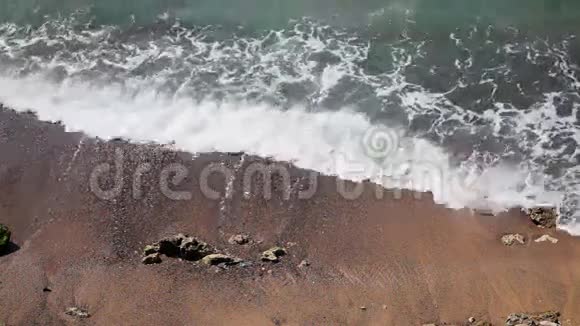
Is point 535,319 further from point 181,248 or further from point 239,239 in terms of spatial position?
point 181,248

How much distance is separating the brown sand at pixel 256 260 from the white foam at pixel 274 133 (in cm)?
57

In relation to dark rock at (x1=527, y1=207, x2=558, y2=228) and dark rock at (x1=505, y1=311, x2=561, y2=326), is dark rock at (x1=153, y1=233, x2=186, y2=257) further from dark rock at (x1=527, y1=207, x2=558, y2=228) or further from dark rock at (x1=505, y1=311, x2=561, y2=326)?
dark rock at (x1=527, y1=207, x2=558, y2=228)

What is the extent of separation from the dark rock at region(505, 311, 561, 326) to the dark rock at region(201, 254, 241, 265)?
6037mm

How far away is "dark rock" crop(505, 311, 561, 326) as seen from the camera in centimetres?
1330

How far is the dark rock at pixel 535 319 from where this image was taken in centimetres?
1330

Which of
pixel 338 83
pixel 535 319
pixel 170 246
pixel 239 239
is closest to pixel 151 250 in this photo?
pixel 170 246

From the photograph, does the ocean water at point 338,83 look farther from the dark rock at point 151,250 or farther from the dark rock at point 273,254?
the dark rock at point 151,250

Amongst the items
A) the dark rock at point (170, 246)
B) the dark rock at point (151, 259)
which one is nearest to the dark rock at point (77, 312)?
the dark rock at point (151, 259)

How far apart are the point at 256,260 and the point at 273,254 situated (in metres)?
0.41

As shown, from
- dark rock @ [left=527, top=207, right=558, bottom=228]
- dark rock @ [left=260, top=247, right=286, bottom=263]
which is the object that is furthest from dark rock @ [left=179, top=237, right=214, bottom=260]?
dark rock @ [left=527, top=207, right=558, bottom=228]

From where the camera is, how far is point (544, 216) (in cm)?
1596

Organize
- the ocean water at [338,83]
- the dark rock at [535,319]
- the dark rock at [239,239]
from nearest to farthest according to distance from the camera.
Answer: the dark rock at [535,319], the dark rock at [239,239], the ocean water at [338,83]

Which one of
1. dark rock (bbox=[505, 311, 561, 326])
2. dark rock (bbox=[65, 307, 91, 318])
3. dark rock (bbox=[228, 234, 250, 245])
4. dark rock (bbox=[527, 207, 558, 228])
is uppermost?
dark rock (bbox=[527, 207, 558, 228])

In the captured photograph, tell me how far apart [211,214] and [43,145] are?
5.54m
